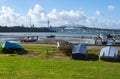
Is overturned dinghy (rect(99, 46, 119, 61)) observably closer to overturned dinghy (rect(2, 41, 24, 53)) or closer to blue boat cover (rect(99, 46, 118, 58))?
blue boat cover (rect(99, 46, 118, 58))

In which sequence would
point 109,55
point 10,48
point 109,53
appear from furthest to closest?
point 10,48 < point 109,53 < point 109,55

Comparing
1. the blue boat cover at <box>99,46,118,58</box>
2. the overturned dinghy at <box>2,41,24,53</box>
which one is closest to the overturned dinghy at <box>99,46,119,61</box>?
the blue boat cover at <box>99,46,118,58</box>

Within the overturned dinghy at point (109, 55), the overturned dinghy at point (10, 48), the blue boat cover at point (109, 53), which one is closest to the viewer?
the overturned dinghy at point (109, 55)

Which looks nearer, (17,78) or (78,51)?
(17,78)

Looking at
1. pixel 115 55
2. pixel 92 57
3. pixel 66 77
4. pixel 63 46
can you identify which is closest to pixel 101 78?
pixel 66 77

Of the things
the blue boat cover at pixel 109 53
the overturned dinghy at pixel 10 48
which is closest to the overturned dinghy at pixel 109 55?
the blue boat cover at pixel 109 53

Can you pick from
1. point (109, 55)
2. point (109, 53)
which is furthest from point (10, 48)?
point (109, 55)

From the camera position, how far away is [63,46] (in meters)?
32.9

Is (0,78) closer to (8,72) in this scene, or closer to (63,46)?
(8,72)

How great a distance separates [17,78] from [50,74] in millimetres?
1787

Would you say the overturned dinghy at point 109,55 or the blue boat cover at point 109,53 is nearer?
the overturned dinghy at point 109,55

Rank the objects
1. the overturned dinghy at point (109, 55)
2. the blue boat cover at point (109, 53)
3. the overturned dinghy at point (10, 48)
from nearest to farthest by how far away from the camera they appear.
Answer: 1. the overturned dinghy at point (109, 55)
2. the blue boat cover at point (109, 53)
3. the overturned dinghy at point (10, 48)

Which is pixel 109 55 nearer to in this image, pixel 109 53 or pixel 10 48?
pixel 109 53

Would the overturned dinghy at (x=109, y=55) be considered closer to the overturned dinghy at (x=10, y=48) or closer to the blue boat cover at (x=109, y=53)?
the blue boat cover at (x=109, y=53)
